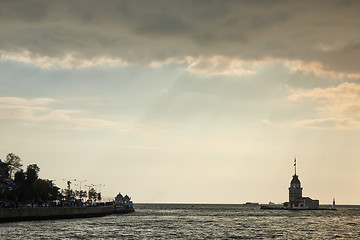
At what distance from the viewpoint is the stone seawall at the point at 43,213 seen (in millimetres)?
117750

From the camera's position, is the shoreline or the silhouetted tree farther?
the silhouetted tree

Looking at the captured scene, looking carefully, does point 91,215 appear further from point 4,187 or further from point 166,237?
point 166,237

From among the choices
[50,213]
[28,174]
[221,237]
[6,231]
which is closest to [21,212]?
[50,213]

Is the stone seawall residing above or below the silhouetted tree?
below

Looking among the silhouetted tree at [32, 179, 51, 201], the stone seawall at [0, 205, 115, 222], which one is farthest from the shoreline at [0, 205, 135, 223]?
the silhouetted tree at [32, 179, 51, 201]

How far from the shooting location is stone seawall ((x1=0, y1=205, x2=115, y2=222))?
117750 millimetres

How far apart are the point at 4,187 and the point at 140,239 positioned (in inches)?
4624

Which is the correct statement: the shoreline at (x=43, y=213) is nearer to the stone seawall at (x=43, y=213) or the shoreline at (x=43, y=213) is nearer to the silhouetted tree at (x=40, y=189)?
the stone seawall at (x=43, y=213)

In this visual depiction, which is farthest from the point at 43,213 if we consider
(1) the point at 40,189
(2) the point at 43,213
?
(1) the point at 40,189

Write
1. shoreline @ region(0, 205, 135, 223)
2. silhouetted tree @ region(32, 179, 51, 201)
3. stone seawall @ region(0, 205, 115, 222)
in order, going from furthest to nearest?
silhouetted tree @ region(32, 179, 51, 201), shoreline @ region(0, 205, 135, 223), stone seawall @ region(0, 205, 115, 222)

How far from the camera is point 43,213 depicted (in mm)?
135250

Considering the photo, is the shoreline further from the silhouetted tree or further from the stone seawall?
the silhouetted tree

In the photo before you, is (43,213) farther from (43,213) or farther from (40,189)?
(40,189)

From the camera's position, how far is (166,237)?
91.1 meters
